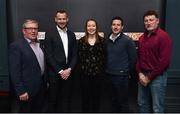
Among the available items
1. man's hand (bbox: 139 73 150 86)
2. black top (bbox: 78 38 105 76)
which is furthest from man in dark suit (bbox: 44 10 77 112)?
man's hand (bbox: 139 73 150 86)

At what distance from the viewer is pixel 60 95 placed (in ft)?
16.8

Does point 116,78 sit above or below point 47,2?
below

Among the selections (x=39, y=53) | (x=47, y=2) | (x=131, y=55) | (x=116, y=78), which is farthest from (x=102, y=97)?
(x=47, y=2)

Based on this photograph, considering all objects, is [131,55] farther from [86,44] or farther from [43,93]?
[43,93]

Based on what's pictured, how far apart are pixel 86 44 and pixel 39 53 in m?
0.66

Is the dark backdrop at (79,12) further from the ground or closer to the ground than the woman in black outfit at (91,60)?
further from the ground

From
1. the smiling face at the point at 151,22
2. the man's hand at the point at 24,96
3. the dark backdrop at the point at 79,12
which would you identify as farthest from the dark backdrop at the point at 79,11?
the man's hand at the point at 24,96

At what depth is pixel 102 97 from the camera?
5258mm

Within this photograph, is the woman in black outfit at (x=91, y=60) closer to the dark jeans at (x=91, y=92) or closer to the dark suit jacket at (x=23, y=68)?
the dark jeans at (x=91, y=92)

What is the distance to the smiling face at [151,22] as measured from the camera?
15.0 feet

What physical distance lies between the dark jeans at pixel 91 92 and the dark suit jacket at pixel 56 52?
0.29 metres

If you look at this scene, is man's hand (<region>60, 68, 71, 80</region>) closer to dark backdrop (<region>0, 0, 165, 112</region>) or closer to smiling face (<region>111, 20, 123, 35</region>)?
dark backdrop (<region>0, 0, 165, 112</region>)

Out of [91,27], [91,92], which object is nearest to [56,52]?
[91,27]

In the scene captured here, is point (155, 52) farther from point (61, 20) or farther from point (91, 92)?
point (61, 20)
